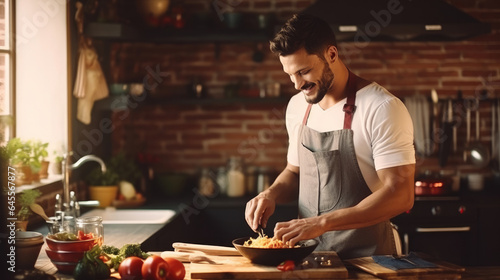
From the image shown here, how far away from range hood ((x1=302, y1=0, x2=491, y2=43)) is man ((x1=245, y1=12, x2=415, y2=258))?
142cm

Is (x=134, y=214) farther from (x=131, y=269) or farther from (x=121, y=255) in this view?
(x=131, y=269)

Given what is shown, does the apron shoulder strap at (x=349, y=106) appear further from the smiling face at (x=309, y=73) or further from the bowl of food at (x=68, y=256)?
the bowl of food at (x=68, y=256)

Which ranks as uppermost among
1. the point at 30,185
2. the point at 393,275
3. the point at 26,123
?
the point at 26,123

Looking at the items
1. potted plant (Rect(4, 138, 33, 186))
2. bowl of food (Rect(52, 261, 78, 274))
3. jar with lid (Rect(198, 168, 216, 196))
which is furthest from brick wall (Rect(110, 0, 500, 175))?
bowl of food (Rect(52, 261, 78, 274))

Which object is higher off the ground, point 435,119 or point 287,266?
point 435,119

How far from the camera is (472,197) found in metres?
4.68

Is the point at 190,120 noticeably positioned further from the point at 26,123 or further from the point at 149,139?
the point at 26,123

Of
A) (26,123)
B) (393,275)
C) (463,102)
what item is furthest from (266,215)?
(463,102)

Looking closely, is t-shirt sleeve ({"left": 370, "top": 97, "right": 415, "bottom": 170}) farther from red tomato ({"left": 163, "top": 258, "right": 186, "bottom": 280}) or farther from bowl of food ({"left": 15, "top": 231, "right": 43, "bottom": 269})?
bowl of food ({"left": 15, "top": 231, "right": 43, "bottom": 269})

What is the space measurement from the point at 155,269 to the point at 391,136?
1.10 meters

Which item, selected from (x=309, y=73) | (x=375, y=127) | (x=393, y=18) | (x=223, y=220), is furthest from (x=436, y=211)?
(x=309, y=73)

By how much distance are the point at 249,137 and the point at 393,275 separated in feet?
10.2

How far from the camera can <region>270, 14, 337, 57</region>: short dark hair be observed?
8.88 feet

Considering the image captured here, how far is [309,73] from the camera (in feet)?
9.07
